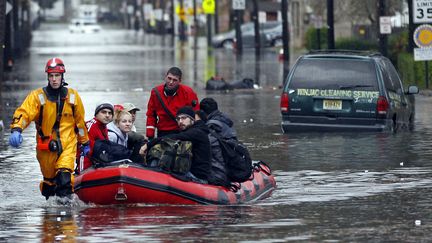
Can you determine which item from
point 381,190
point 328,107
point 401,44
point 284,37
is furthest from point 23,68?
point 381,190

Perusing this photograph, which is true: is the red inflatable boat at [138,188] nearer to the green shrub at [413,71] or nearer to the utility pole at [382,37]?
the green shrub at [413,71]

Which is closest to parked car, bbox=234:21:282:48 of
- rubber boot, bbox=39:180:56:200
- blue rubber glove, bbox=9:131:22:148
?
rubber boot, bbox=39:180:56:200

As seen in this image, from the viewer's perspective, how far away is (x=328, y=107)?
23.8 metres

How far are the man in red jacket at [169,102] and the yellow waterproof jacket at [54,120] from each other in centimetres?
232

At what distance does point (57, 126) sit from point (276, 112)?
1607cm

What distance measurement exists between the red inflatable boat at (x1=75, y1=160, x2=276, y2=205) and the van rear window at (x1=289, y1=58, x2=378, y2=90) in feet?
28.4

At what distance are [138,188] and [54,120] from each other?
→ 1.15 m

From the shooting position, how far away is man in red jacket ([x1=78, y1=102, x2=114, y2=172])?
15.3m

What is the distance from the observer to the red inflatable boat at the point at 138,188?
14.5 metres

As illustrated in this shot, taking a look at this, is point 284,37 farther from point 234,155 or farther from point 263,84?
point 234,155

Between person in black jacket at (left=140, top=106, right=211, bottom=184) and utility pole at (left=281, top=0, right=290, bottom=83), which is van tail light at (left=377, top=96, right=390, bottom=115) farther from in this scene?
utility pole at (left=281, top=0, right=290, bottom=83)

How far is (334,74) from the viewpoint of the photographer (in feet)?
77.2

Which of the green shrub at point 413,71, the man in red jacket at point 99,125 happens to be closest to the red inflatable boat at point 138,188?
the man in red jacket at point 99,125

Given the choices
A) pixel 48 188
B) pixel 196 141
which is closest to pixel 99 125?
pixel 48 188
